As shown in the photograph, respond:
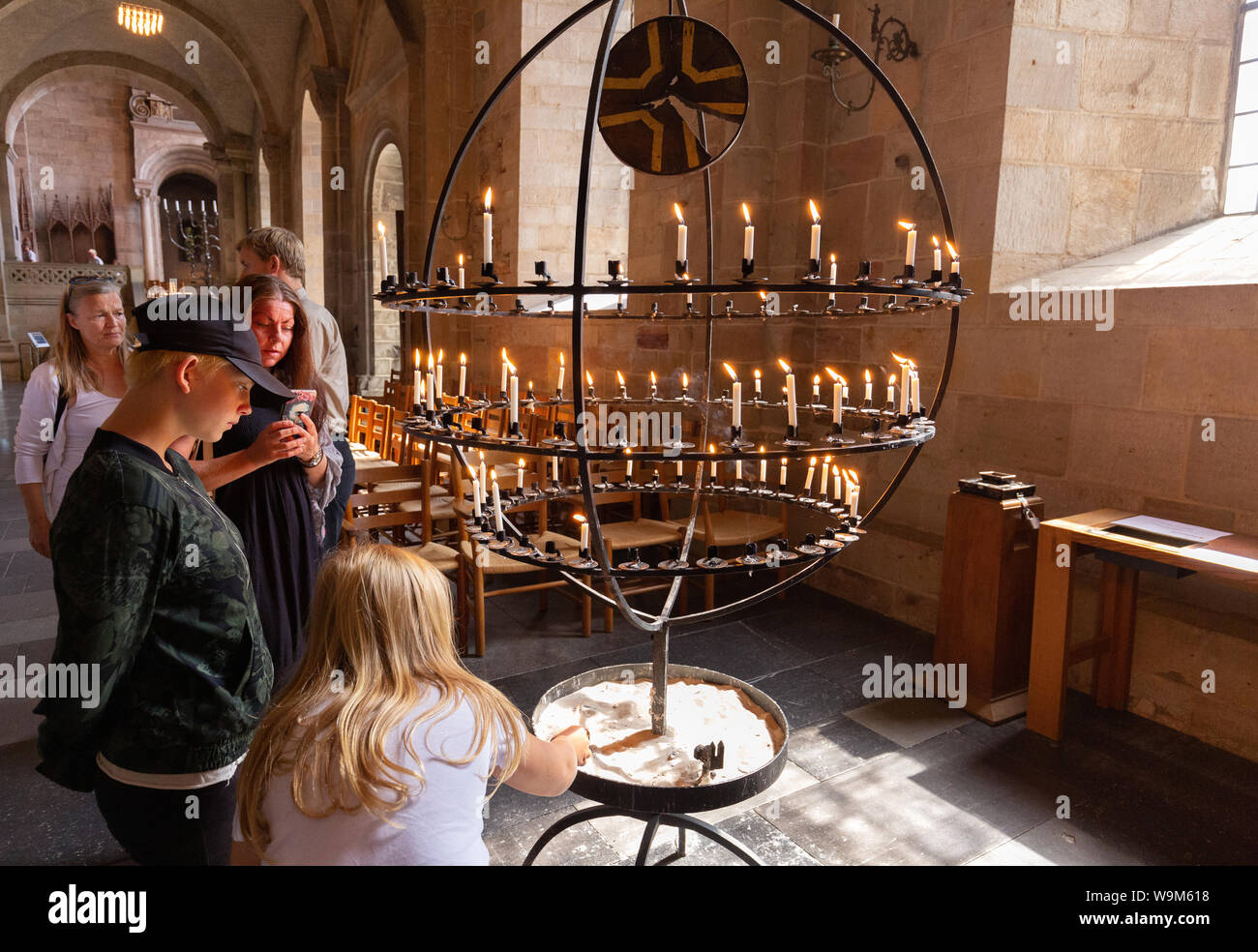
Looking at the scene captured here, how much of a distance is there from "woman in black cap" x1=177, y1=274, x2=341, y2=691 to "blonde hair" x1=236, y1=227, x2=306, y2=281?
530mm

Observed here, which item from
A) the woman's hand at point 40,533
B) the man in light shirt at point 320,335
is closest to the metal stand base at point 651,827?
the man in light shirt at point 320,335

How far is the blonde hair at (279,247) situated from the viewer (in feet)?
8.84

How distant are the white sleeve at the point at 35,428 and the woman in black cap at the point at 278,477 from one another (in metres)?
0.68

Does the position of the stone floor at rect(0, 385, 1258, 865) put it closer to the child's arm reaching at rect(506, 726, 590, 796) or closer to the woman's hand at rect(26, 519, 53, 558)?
the woman's hand at rect(26, 519, 53, 558)

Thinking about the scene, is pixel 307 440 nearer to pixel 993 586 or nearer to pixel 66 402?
pixel 66 402

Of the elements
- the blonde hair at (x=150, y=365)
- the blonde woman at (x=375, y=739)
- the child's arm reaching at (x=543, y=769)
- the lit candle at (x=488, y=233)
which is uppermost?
the lit candle at (x=488, y=233)

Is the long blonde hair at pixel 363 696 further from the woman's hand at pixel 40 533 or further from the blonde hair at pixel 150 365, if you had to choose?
the woman's hand at pixel 40 533

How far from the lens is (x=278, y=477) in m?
2.22

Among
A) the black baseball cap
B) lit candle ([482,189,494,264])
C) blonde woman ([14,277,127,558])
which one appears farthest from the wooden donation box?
blonde woman ([14,277,127,558])

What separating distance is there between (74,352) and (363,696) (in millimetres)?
2035

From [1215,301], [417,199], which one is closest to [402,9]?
[417,199]

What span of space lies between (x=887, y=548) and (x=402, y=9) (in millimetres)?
7075

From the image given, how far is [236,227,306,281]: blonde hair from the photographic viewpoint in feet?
8.84

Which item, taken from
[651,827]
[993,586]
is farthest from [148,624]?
[993,586]
